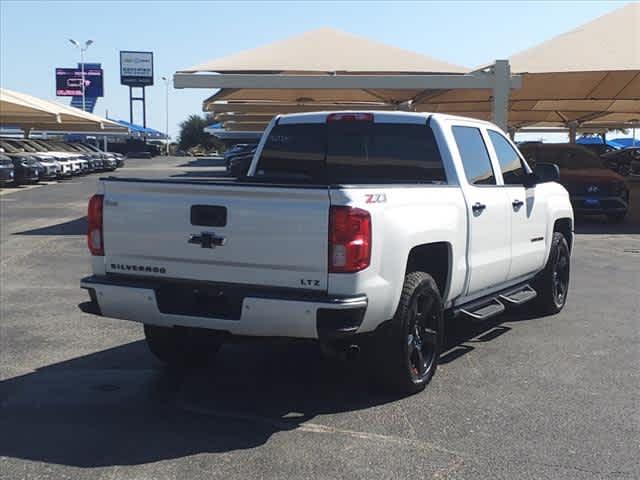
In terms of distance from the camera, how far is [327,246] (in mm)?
4953

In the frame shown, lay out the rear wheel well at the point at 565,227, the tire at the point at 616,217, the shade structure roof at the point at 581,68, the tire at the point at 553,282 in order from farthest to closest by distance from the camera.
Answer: the shade structure roof at the point at 581,68
the tire at the point at 616,217
the rear wheel well at the point at 565,227
the tire at the point at 553,282

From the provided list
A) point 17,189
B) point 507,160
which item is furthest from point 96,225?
point 17,189

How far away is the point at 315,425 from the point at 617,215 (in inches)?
593

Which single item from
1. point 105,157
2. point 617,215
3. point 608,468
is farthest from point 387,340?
point 105,157

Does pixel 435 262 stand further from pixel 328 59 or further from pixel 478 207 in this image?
pixel 328 59

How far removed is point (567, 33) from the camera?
74.2 ft

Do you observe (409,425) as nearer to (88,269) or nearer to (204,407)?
(204,407)

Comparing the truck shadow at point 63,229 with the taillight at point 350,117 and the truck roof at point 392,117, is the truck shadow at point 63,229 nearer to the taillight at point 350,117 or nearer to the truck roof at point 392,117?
the truck roof at point 392,117

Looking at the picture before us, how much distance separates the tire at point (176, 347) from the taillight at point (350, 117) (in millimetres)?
2058

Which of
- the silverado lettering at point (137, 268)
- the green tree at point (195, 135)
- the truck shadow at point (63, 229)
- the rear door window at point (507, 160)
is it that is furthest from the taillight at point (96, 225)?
the green tree at point (195, 135)

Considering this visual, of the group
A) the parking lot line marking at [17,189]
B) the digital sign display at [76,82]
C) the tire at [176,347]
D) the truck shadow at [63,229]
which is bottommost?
the parking lot line marking at [17,189]

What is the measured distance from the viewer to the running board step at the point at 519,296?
724 centimetres

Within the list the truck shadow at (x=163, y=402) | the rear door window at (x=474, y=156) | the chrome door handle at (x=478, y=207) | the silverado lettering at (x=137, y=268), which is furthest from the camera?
the rear door window at (x=474, y=156)

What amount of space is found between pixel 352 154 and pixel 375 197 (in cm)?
187
